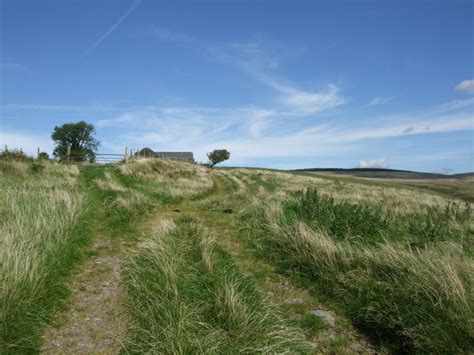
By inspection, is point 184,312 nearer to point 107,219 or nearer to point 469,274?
point 469,274

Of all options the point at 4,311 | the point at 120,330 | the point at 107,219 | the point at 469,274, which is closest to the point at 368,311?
the point at 469,274

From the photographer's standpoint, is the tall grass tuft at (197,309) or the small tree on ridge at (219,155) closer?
the tall grass tuft at (197,309)

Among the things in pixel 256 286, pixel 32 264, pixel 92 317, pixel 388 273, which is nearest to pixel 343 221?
pixel 388 273

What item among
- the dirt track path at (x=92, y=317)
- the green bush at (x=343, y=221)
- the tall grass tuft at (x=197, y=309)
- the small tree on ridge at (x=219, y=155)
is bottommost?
the dirt track path at (x=92, y=317)

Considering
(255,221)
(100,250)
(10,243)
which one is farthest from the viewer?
(255,221)

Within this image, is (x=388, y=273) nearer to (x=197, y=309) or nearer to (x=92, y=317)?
(x=197, y=309)

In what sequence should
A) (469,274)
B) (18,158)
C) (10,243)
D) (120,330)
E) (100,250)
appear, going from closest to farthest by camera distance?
(120,330), (469,274), (10,243), (100,250), (18,158)

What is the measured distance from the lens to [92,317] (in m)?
4.97

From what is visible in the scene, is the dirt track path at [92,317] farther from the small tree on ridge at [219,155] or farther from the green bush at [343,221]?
the small tree on ridge at [219,155]

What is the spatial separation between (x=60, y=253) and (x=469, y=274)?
24.3 ft

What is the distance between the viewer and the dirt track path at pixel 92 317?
4254 millimetres

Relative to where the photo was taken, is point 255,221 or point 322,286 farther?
point 255,221

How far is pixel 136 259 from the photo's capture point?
7.00 m

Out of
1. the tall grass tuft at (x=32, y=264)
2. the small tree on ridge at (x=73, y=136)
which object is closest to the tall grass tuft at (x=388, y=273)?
the tall grass tuft at (x=32, y=264)
